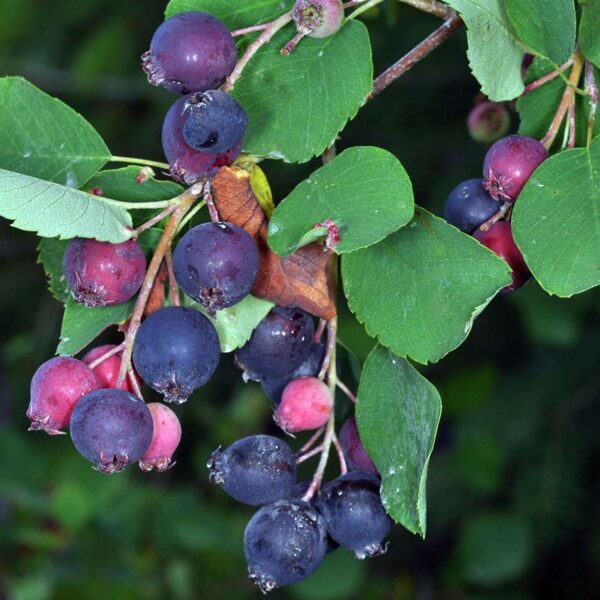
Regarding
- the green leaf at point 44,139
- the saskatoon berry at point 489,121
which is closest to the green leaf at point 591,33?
the saskatoon berry at point 489,121

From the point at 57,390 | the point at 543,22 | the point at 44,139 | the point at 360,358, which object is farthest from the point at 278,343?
the point at 360,358

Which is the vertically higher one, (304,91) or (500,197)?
(304,91)

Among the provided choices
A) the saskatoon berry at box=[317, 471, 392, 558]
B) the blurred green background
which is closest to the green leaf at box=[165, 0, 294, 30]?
the saskatoon berry at box=[317, 471, 392, 558]

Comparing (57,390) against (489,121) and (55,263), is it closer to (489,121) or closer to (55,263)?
(55,263)

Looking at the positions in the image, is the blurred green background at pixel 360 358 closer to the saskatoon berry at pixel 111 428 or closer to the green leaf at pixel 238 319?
the green leaf at pixel 238 319

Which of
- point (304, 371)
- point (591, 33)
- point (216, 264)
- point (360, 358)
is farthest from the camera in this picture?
point (360, 358)

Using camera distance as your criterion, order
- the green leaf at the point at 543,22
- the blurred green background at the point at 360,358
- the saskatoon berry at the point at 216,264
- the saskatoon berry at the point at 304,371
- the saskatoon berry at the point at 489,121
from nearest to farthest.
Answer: the saskatoon berry at the point at 216,264, the green leaf at the point at 543,22, the saskatoon berry at the point at 304,371, the saskatoon berry at the point at 489,121, the blurred green background at the point at 360,358
